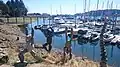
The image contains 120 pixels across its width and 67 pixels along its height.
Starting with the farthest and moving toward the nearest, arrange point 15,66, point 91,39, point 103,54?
point 91,39 → point 15,66 → point 103,54

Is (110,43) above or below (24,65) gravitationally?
below

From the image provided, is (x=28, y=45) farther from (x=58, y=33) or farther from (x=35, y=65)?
(x=58, y=33)

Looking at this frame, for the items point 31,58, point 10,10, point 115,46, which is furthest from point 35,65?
point 10,10

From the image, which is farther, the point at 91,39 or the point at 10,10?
the point at 10,10

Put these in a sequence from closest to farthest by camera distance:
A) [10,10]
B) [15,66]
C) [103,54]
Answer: [103,54]
[15,66]
[10,10]

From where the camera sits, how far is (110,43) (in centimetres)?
5559

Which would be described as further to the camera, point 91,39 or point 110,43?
point 91,39

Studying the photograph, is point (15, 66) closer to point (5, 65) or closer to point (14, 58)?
point (5, 65)

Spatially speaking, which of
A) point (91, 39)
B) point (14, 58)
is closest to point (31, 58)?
point (14, 58)

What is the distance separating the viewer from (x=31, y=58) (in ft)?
65.3

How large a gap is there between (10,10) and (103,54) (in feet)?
323

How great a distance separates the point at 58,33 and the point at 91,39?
17381mm

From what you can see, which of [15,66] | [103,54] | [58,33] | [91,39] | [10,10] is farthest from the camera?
[10,10]

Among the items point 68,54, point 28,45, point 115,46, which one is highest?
point 28,45
